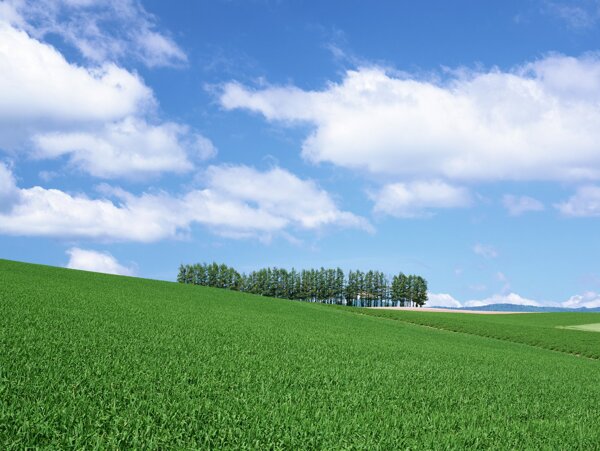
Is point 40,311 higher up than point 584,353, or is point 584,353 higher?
point 40,311

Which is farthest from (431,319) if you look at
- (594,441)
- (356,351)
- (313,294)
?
(313,294)

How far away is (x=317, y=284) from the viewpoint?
151625 mm

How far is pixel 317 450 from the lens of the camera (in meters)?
5.96

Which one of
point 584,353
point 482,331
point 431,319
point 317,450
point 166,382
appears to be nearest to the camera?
point 317,450

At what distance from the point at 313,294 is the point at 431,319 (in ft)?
326

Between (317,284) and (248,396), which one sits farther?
(317,284)

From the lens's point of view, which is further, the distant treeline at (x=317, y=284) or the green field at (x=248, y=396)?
the distant treeline at (x=317, y=284)

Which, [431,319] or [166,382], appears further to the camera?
[431,319]

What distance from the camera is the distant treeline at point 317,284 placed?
14925cm

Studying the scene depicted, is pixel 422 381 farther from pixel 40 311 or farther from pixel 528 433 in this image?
pixel 40 311

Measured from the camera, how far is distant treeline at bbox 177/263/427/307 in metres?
149

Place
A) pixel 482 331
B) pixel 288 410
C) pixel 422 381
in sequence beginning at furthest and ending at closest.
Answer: pixel 482 331 < pixel 422 381 < pixel 288 410

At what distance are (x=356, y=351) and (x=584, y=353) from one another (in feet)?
91.1

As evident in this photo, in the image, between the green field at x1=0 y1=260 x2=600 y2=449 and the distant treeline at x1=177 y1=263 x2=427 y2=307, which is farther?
the distant treeline at x1=177 y1=263 x2=427 y2=307
